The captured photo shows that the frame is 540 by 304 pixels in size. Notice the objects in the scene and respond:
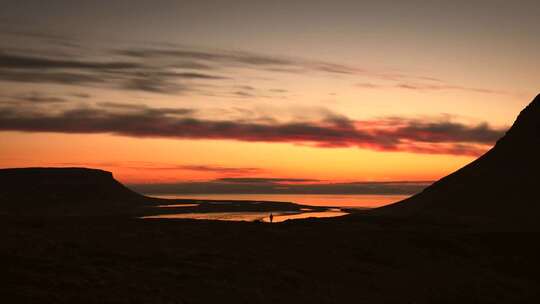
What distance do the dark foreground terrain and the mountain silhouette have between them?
35251 millimetres

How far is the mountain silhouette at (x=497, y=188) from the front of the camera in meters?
87.1

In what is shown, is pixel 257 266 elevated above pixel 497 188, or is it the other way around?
pixel 497 188

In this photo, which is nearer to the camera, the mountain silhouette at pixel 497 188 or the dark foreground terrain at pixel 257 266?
the dark foreground terrain at pixel 257 266

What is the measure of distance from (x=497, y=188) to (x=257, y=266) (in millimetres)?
74238

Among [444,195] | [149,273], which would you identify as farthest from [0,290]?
[444,195]

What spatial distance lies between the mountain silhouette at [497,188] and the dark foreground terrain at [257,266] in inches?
1388

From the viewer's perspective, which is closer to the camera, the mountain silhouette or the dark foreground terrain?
the dark foreground terrain

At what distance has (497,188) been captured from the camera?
95.9 metres

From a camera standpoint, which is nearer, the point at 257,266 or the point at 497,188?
the point at 257,266

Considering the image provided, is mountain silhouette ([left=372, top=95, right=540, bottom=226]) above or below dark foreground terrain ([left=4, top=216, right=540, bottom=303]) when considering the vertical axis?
above

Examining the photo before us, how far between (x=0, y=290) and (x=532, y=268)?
128 ft

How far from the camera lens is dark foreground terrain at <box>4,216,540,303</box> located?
2669 centimetres

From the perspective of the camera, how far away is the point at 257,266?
3459 centimetres

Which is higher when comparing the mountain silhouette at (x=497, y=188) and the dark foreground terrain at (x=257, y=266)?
the mountain silhouette at (x=497, y=188)
